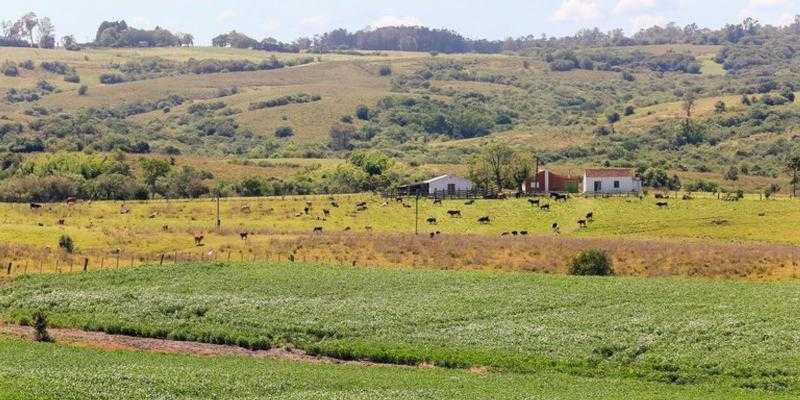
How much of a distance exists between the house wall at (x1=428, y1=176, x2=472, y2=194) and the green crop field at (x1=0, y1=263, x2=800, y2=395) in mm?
58636

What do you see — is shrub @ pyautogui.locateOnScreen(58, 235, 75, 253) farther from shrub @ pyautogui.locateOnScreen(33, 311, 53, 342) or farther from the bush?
the bush

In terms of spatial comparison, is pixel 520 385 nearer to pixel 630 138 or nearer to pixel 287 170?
pixel 287 170

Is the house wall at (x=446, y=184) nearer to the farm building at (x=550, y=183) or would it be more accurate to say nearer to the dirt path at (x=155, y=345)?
the farm building at (x=550, y=183)

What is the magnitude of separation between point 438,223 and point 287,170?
5997 cm

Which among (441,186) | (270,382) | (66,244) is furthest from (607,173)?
(270,382)

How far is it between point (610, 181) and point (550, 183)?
8528 mm

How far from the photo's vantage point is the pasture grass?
35.9 meters

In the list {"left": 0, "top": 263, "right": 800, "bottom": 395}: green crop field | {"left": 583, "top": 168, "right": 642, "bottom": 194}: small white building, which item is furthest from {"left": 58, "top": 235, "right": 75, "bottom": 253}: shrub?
{"left": 583, "top": 168, "right": 642, "bottom": 194}: small white building

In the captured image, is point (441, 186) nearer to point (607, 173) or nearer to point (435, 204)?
point (435, 204)

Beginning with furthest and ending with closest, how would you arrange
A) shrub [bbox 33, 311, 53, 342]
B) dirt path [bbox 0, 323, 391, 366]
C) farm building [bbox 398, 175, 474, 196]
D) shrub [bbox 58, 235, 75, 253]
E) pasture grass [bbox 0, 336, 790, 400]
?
1. farm building [bbox 398, 175, 474, 196]
2. shrub [bbox 58, 235, 75, 253]
3. shrub [bbox 33, 311, 53, 342]
4. dirt path [bbox 0, 323, 391, 366]
5. pasture grass [bbox 0, 336, 790, 400]

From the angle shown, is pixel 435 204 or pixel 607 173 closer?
pixel 435 204

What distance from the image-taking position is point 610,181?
122m

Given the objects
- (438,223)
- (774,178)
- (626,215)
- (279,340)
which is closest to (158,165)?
(438,223)

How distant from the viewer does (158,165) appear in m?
134
